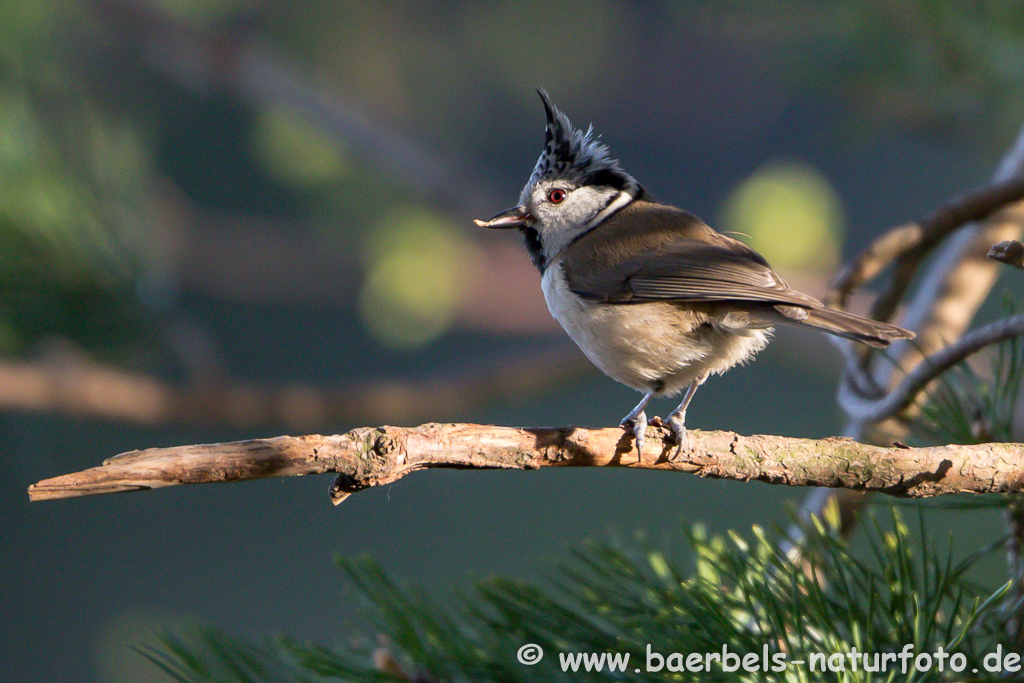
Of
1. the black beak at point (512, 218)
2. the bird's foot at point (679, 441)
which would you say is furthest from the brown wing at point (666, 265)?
the bird's foot at point (679, 441)

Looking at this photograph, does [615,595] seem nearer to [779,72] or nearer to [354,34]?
[779,72]

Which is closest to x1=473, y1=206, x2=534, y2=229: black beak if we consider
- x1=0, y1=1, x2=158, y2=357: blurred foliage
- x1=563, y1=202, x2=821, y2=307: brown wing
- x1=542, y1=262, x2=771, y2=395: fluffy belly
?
x1=563, y1=202, x2=821, y2=307: brown wing

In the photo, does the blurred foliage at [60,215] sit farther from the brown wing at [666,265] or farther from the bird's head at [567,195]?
the brown wing at [666,265]

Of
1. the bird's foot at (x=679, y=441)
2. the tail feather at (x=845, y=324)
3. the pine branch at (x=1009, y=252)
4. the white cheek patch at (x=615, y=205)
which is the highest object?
the white cheek patch at (x=615, y=205)

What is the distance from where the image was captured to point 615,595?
79 centimetres

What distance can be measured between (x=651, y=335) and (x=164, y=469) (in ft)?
2.48

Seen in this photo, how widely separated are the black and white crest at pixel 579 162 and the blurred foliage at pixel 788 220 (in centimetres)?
64

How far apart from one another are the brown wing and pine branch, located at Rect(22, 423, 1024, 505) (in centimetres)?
36

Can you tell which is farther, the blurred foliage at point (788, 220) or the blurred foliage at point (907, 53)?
the blurred foliage at point (788, 220)

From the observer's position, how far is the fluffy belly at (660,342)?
1.14m

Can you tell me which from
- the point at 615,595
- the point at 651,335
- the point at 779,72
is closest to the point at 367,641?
the point at 615,595

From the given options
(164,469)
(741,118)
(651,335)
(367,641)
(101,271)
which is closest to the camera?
(164,469)

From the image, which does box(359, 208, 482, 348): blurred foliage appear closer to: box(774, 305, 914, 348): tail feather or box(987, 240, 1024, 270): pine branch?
box(774, 305, 914, 348): tail feather

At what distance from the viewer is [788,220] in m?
2.04
